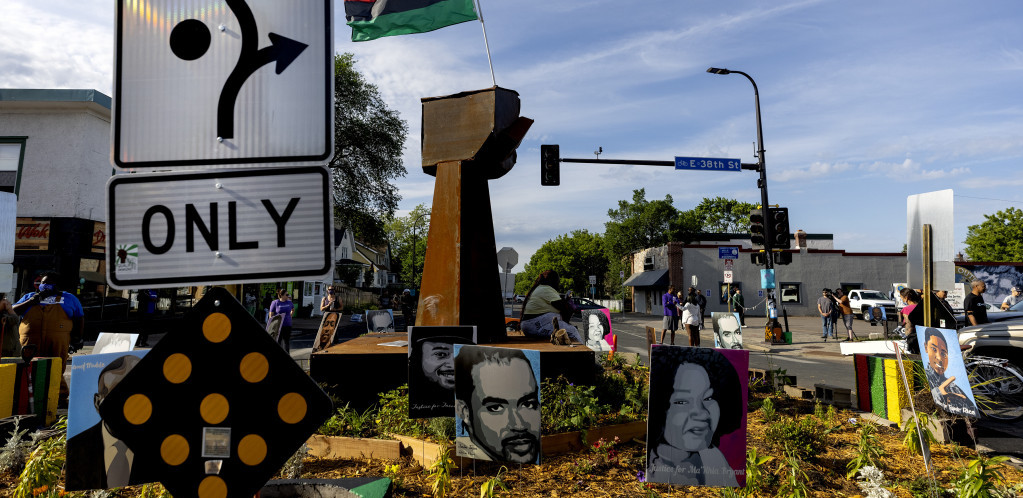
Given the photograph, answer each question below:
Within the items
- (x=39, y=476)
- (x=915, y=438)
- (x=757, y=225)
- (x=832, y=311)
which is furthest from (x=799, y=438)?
(x=832, y=311)

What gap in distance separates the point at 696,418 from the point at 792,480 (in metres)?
0.71

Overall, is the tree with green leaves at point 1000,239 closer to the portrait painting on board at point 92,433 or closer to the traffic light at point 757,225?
the traffic light at point 757,225

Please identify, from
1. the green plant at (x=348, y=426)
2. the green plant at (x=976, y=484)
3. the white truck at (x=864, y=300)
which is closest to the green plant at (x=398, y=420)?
the green plant at (x=348, y=426)

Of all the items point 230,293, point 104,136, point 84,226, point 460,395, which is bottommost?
point 460,395

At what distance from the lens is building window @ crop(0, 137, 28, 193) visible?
1898 centimetres

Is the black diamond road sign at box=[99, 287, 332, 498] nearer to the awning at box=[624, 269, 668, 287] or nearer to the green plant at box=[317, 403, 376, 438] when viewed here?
the green plant at box=[317, 403, 376, 438]

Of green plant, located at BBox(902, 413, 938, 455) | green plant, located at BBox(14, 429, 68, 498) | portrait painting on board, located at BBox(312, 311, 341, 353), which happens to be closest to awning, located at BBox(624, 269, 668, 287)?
portrait painting on board, located at BBox(312, 311, 341, 353)

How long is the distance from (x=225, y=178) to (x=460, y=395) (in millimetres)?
2704

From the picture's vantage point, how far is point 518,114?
825cm

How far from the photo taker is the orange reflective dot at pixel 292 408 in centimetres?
198

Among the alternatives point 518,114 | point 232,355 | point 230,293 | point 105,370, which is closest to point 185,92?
point 230,293

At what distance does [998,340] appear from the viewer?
25.9 feet

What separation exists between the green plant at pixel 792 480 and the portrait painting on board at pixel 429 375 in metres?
2.68

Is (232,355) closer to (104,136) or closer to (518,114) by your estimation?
(518,114)
